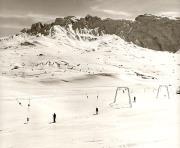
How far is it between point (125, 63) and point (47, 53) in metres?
19.7

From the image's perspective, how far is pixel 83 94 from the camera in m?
48.3

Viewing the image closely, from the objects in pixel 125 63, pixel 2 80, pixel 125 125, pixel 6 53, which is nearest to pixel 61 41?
pixel 6 53

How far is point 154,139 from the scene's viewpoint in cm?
1536

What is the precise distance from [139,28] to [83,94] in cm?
10905

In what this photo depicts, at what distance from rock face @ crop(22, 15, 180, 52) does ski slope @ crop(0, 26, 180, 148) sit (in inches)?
320

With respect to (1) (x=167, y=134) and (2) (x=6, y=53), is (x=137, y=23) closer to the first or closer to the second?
(2) (x=6, y=53)

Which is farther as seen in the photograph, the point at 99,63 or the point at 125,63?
the point at 125,63

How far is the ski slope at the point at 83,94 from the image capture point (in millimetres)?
17469

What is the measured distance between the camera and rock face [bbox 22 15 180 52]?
147 metres

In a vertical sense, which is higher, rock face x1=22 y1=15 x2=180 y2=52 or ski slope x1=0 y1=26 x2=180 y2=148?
rock face x1=22 y1=15 x2=180 y2=52

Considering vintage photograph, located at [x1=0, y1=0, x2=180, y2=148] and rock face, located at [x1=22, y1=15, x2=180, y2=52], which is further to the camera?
rock face, located at [x1=22, y1=15, x2=180, y2=52]

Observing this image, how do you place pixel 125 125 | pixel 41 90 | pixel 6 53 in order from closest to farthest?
pixel 125 125, pixel 41 90, pixel 6 53

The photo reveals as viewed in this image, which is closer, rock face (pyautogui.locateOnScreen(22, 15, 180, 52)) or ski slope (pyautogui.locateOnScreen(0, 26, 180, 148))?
ski slope (pyautogui.locateOnScreen(0, 26, 180, 148))

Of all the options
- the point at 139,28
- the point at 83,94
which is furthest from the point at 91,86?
the point at 139,28
